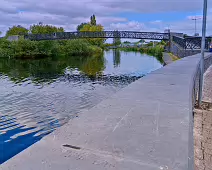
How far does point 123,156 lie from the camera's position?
1.48m

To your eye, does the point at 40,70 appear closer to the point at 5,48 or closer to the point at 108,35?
the point at 108,35

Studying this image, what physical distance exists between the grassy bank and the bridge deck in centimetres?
3452

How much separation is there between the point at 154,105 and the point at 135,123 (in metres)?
0.71

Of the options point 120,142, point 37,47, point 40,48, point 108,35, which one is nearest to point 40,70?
point 108,35

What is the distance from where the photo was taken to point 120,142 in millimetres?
1679

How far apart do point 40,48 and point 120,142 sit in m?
36.9

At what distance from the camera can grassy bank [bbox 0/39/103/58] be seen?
3419 centimetres

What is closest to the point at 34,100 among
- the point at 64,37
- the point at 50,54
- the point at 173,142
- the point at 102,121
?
the point at 102,121

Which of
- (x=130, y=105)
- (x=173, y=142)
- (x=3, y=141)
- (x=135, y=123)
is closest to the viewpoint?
(x=173, y=142)

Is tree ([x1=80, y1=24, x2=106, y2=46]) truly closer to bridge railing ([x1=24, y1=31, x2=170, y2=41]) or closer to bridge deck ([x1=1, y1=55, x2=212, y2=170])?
bridge railing ([x1=24, y1=31, x2=170, y2=41])

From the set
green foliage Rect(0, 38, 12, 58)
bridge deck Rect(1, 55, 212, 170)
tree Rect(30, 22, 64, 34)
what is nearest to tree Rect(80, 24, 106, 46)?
tree Rect(30, 22, 64, 34)

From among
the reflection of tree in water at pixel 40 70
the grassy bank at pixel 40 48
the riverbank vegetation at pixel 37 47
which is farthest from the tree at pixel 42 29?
the reflection of tree in water at pixel 40 70

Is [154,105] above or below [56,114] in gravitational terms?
above

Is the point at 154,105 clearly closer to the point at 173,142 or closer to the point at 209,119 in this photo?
the point at 173,142
